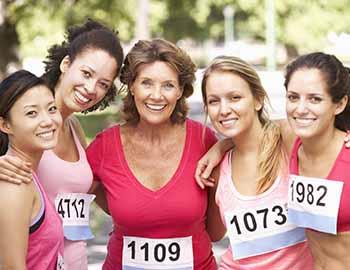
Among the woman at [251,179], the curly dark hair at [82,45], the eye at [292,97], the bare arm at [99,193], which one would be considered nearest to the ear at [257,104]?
the woman at [251,179]

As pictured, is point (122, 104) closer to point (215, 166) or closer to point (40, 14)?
point (215, 166)

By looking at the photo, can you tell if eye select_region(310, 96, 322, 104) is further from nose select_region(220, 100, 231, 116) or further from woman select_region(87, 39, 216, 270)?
woman select_region(87, 39, 216, 270)

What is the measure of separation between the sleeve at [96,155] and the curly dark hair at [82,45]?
0.97 ft

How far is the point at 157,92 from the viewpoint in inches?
140

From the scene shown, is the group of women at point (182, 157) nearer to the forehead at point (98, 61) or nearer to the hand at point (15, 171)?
the forehead at point (98, 61)

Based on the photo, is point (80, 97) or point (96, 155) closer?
point (80, 97)

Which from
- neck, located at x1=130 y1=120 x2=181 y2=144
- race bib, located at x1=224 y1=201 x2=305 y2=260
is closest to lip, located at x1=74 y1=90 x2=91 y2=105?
neck, located at x1=130 y1=120 x2=181 y2=144

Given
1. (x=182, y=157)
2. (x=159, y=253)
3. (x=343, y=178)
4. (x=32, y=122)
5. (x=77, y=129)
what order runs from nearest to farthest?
(x=32, y=122) → (x=343, y=178) → (x=159, y=253) → (x=182, y=157) → (x=77, y=129)

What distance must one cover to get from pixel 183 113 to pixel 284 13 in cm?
3216

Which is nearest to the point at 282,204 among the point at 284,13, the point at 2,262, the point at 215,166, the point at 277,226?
the point at 277,226

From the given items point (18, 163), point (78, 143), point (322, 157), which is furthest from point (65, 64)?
point (322, 157)

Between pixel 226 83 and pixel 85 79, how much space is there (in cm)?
71

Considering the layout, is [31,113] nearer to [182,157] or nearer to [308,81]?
[182,157]

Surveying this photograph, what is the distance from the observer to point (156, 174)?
12.0ft
